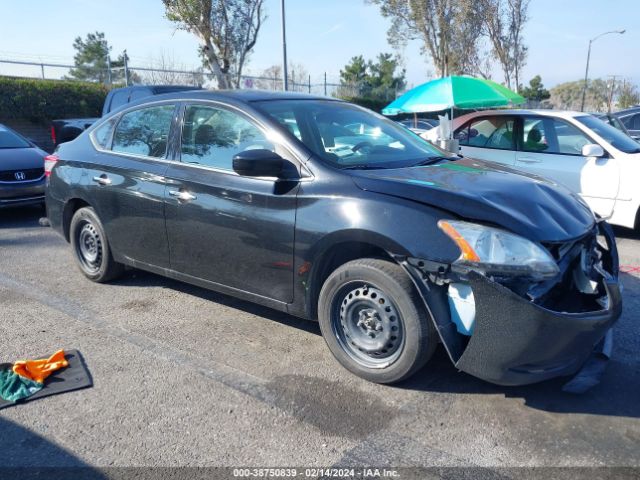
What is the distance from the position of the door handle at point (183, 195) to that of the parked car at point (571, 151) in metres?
4.30

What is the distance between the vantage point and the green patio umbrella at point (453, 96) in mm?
9375

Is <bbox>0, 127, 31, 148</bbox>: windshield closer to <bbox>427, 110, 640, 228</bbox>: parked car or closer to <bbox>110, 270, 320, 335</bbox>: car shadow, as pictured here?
<bbox>110, 270, 320, 335</bbox>: car shadow

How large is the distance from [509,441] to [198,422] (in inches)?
62.4

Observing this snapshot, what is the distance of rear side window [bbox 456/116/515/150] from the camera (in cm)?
752

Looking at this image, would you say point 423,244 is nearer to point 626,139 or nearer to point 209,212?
point 209,212

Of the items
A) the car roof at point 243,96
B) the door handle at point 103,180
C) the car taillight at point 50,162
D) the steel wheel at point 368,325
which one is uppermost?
the car roof at point 243,96

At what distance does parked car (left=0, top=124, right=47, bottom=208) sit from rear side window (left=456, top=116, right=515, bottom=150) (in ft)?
20.5

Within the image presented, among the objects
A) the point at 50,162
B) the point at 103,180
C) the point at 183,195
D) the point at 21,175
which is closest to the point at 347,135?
the point at 183,195

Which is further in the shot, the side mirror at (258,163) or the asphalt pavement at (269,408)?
the side mirror at (258,163)

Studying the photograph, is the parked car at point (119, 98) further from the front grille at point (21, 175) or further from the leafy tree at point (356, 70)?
the leafy tree at point (356, 70)

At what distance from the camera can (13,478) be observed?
252cm

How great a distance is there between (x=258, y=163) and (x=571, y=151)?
5.11 m

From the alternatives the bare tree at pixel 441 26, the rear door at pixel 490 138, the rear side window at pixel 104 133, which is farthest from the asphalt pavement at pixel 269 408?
the bare tree at pixel 441 26

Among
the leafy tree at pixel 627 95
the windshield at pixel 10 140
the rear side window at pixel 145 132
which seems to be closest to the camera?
the rear side window at pixel 145 132
